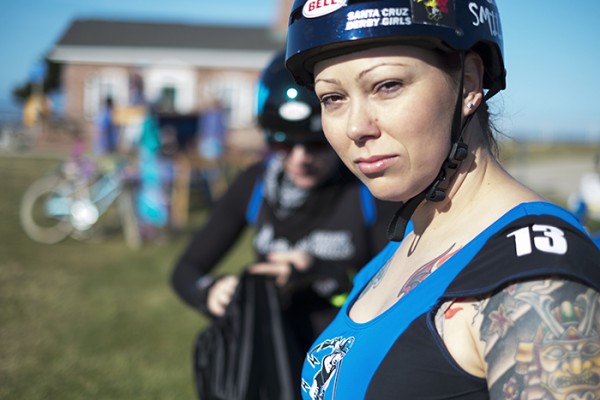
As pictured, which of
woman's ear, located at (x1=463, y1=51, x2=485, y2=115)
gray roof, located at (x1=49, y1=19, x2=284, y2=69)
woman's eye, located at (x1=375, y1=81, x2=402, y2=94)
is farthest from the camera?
gray roof, located at (x1=49, y1=19, x2=284, y2=69)

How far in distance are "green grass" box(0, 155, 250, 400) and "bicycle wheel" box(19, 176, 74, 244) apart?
0.67 ft

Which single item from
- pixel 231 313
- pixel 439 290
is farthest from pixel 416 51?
pixel 231 313

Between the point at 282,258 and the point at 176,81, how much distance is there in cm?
3278

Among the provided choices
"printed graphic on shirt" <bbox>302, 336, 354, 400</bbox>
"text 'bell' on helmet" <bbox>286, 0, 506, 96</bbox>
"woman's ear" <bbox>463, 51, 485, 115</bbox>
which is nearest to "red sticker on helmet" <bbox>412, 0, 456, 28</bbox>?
"text 'bell' on helmet" <bbox>286, 0, 506, 96</bbox>

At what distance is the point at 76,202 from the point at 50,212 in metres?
0.44

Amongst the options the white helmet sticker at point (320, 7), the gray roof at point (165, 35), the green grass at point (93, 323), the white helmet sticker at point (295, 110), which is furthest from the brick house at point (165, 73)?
the white helmet sticker at point (320, 7)

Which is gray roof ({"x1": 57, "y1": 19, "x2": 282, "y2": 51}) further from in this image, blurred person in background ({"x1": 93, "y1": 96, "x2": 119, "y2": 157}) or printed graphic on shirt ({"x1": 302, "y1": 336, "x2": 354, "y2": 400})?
printed graphic on shirt ({"x1": 302, "y1": 336, "x2": 354, "y2": 400})

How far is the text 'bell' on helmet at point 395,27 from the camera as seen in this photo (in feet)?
4.28

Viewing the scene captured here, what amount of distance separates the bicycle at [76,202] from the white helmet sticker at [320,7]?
893 cm

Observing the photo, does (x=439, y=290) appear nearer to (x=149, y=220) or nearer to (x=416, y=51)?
(x=416, y=51)

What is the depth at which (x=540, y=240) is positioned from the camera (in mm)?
1090

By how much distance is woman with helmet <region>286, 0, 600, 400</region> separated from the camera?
103 cm

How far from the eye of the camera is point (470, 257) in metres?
1.20

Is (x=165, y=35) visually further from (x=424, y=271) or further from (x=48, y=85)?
(x=424, y=271)
